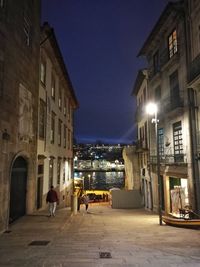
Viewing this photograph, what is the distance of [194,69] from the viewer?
1598 centimetres

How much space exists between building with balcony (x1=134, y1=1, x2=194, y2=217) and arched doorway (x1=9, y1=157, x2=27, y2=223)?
9.90m

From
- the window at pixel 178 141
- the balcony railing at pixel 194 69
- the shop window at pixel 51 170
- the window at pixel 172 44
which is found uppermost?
the window at pixel 172 44

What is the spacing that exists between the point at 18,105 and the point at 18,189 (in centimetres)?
453

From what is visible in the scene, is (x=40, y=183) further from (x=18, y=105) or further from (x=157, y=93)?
(x=157, y=93)

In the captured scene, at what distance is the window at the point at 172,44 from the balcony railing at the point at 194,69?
3719 mm

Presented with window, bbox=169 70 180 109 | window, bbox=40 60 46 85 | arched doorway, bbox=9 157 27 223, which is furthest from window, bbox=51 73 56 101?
window, bbox=169 70 180 109

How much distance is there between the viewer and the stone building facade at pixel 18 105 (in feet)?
36.5

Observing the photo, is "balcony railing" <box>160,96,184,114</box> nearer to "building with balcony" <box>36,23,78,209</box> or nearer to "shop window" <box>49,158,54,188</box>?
"building with balcony" <box>36,23,78,209</box>

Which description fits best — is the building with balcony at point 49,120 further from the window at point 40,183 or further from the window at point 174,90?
the window at point 174,90

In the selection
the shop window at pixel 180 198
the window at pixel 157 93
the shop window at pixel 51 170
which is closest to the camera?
the shop window at pixel 180 198

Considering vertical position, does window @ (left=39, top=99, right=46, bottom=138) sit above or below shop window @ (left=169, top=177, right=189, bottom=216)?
above

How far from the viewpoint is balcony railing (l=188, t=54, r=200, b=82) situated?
15484 millimetres

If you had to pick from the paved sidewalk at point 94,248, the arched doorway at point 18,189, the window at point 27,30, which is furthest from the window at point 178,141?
the window at point 27,30

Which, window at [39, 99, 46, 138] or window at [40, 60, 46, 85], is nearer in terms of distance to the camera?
window at [39, 99, 46, 138]
